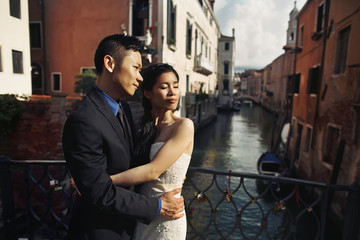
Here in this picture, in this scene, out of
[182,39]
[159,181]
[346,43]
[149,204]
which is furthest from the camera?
[182,39]

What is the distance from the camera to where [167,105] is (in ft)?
4.81

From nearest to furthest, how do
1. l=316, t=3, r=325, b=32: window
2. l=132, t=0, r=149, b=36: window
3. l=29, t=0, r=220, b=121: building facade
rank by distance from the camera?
l=316, t=3, r=325, b=32: window
l=29, t=0, r=220, b=121: building facade
l=132, t=0, r=149, b=36: window

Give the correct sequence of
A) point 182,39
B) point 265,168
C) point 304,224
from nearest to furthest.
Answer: point 304,224
point 265,168
point 182,39

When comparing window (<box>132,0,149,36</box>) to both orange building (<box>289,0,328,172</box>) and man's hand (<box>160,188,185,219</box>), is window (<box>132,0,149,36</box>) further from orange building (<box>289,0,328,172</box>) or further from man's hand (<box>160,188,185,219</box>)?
man's hand (<box>160,188,185,219</box>)

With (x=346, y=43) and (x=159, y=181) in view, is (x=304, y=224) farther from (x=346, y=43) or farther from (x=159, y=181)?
(x=159, y=181)

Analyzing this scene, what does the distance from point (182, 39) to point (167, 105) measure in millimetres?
12399

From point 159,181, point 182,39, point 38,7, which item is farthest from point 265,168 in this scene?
point 38,7

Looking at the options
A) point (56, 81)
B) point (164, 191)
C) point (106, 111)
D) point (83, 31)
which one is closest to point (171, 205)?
point (164, 191)

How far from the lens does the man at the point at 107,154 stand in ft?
3.67

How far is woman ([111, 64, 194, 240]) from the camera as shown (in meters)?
1.29

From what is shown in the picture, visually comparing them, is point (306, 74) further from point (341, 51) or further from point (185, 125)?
point (185, 125)

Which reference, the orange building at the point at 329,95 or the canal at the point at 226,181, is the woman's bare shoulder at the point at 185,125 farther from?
the orange building at the point at 329,95

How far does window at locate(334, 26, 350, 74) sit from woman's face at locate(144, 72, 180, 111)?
804 centimetres

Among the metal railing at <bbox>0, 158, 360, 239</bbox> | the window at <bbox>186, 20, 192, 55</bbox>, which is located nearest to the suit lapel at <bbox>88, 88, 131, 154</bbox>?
the metal railing at <bbox>0, 158, 360, 239</bbox>
